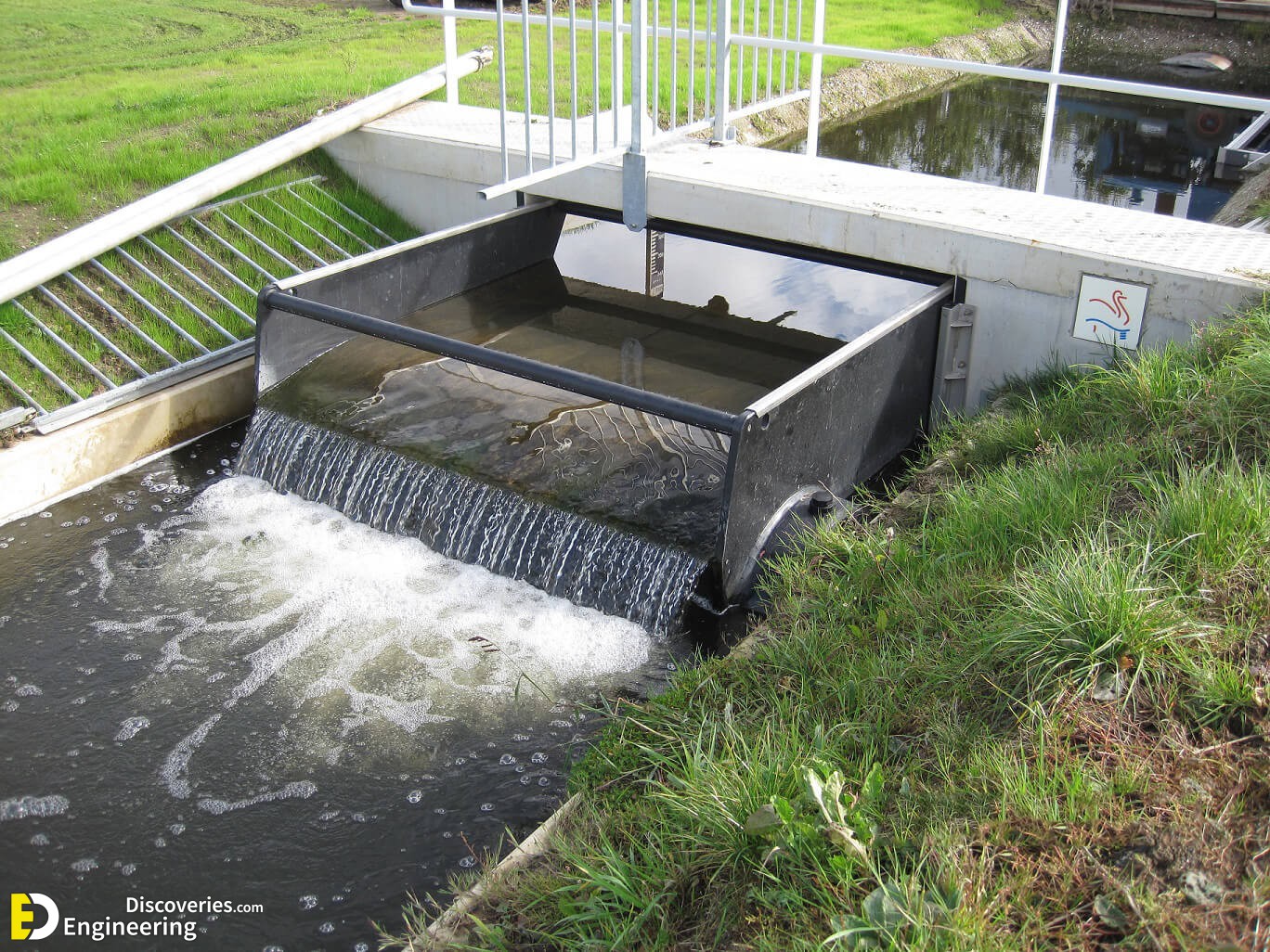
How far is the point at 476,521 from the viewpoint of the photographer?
5238 mm

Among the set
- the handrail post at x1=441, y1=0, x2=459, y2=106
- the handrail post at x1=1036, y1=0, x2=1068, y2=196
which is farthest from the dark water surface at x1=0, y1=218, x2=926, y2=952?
the handrail post at x1=441, y1=0, x2=459, y2=106

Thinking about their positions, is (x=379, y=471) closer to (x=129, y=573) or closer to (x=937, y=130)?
(x=129, y=573)

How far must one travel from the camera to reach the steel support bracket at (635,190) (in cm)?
642

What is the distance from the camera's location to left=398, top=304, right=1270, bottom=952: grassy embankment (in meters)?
2.56

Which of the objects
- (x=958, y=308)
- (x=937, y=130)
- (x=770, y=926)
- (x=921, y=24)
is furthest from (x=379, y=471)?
(x=921, y=24)

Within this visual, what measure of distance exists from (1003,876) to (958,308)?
3.63 meters

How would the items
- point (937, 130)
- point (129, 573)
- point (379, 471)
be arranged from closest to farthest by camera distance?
point (129, 573) → point (379, 471) → point (937, 130)

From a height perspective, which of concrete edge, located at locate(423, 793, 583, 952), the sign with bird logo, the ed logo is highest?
the sign with bird logo

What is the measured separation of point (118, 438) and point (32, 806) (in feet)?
8.29

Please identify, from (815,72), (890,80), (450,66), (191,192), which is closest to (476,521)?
(191,192)

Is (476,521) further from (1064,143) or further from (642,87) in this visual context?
(1064,143)

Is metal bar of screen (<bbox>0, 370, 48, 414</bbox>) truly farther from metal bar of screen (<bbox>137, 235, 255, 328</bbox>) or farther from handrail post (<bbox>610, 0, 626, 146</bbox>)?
handrail post (<bbox>610, 0, 626, 146</bbox>)

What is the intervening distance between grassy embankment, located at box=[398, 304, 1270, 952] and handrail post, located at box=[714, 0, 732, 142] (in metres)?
3.56

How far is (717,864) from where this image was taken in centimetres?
291
